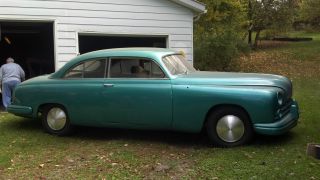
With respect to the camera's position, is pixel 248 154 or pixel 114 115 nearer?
pixel 248 154

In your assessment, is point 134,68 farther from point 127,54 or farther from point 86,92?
point 86,92

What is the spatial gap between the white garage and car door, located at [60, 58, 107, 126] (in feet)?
13.6

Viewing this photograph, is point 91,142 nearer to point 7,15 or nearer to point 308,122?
point 308,122

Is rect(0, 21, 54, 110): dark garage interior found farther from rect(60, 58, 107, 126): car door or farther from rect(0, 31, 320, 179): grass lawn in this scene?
rect(60, 58, 107, 126): car door

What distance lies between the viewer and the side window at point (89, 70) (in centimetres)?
863

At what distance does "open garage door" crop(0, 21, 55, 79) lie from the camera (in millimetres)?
18047

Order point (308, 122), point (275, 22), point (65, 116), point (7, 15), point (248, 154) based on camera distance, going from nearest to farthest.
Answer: point (248, 154) → point (65, 116) → point (308, 122) → point (7, 15) → point (275, 22)

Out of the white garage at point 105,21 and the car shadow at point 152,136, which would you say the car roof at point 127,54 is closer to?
the car shadow at point 152,136

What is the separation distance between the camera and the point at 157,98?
805cm

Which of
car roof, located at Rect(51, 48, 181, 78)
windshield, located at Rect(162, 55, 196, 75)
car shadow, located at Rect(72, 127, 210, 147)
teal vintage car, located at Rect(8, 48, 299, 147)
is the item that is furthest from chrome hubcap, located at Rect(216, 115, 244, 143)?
car roof, located at Rect(51, 48, 181, 78)

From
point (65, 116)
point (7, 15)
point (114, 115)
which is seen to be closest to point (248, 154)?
point (114, 115)

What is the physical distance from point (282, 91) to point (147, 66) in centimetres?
221

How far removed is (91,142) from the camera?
8.58m

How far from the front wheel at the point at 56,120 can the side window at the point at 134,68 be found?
1205mm
